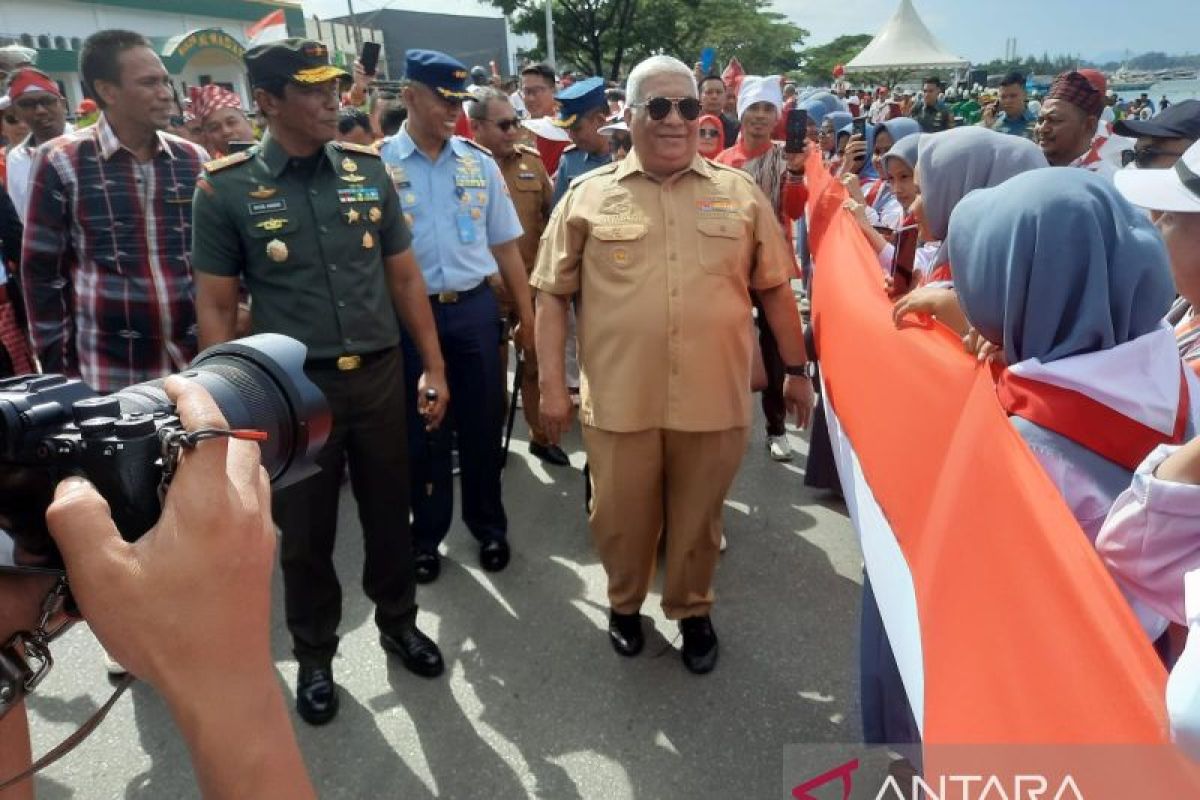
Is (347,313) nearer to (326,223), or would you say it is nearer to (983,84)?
(326,223)

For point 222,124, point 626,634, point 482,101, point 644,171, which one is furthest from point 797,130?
point 222,124

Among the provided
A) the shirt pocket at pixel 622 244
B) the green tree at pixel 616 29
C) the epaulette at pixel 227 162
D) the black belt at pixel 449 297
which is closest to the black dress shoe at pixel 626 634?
the shirt pocket at pixel 622 244

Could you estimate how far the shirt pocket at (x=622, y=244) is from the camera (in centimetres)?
233

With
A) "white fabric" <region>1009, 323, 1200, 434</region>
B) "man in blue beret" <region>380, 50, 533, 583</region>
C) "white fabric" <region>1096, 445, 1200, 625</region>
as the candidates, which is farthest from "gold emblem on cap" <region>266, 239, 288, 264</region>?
"white fabric" <region>1096, 445, 1200, 625</region>

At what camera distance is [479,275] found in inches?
124

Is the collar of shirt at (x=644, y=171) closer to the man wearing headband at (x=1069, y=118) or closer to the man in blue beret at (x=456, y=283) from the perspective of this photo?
the man in blue beret at (x=456, y=283)

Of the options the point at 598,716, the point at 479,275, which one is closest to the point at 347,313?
the point at 479,275

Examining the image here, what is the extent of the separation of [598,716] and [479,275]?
1.73 metres

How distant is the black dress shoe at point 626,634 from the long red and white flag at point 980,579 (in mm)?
979

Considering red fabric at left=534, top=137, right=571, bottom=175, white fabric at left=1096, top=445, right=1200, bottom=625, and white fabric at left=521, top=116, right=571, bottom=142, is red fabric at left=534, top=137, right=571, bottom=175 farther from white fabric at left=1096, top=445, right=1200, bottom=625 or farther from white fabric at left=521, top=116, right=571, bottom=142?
white fabric at left=1096, top=445, right=1200, bottom=625

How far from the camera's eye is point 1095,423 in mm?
1270

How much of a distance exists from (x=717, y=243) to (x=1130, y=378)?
4.17 feet

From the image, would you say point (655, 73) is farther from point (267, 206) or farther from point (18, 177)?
point (18, 177)

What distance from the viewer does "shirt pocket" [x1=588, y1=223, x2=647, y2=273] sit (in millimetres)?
2328
